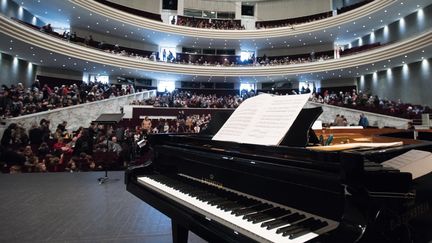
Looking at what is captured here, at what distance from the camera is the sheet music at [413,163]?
1333mm

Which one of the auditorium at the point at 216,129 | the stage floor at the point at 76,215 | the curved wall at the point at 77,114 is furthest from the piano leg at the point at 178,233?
the curved wall at the point at 77,114

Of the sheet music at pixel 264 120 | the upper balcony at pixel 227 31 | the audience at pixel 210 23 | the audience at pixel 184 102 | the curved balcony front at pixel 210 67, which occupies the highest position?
the audience at pixel 210 23

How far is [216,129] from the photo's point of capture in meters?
2.66

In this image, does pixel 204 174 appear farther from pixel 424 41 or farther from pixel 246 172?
pixel 424 41

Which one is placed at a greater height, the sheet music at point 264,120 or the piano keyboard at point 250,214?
the sheet music at point 264,120

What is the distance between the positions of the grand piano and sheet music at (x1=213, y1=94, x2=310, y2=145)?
68 millimetres

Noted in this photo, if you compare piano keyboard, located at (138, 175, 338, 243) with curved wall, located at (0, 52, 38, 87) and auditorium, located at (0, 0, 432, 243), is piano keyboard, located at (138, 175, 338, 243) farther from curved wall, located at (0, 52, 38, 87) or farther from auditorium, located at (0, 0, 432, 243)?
curved wall, located at (0, 52, 38, 87)

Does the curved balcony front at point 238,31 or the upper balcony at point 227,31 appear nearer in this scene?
the upper balcony at point 227,31

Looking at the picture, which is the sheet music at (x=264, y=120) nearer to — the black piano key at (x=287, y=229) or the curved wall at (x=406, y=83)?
the black piano key at (x=287, y=229)

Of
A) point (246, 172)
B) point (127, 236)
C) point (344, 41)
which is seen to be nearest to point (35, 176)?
point (127, 236)

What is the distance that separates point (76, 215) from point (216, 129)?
242 centimetres

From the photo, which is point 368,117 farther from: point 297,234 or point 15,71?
point 15,71

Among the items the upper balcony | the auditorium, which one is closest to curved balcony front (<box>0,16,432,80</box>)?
the auditorium

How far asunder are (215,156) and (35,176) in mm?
6159
